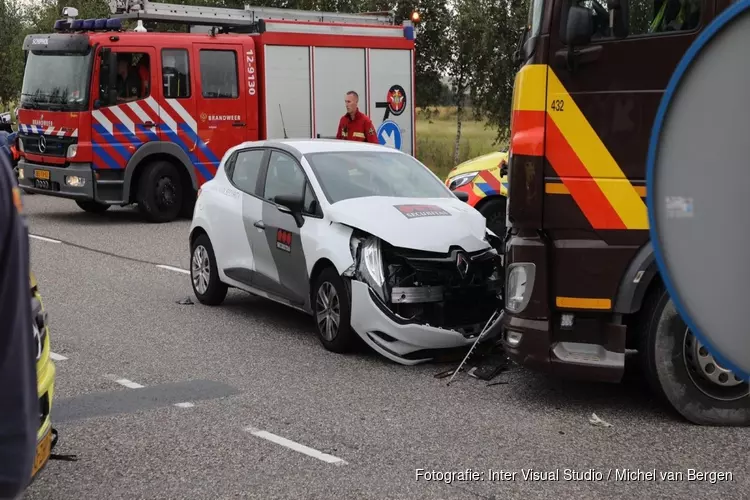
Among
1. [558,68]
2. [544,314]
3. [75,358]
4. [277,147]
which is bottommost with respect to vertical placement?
[75,358]

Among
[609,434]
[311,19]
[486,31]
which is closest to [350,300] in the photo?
[609,434]

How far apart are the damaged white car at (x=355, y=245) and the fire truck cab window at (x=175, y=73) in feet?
22.7

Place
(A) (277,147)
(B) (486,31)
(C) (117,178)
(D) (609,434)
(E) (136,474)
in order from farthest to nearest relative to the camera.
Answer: (B) (486,31) → (C) (117,178) → (A) (277,147) → (D) (609,434) → (E) (136,474)

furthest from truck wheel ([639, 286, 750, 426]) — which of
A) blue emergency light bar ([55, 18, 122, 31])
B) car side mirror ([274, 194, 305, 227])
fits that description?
blue emergency light bar ([55, 18, 122, 31])

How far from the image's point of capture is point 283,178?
30.1ft

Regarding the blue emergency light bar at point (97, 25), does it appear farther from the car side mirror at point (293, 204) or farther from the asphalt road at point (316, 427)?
the car side mirror at point (293, 204)

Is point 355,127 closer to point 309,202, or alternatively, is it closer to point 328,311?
point 309,202

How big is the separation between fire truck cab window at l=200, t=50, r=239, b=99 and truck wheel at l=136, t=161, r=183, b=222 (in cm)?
135

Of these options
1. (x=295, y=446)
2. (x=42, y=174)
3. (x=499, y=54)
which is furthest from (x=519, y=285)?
(x=499, y=54)

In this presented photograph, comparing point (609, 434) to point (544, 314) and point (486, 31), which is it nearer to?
point (544, 314)

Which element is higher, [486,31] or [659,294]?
[486,31]

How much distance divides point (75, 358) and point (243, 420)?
2.14 m

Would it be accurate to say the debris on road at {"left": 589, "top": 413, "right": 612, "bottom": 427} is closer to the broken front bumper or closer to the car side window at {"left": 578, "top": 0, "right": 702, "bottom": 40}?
the broken front bumper

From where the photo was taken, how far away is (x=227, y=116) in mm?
17203
